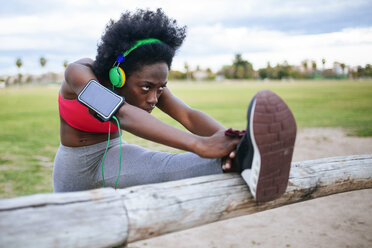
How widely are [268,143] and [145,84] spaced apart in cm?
104

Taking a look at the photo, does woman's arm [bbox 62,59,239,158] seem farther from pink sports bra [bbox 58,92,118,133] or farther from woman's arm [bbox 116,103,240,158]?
pink sports bra [bbox 58,92,118,133]

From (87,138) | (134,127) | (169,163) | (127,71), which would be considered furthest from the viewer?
(87,138)

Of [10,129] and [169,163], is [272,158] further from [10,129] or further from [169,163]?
[10,129]

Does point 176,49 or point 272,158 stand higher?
point 176,49

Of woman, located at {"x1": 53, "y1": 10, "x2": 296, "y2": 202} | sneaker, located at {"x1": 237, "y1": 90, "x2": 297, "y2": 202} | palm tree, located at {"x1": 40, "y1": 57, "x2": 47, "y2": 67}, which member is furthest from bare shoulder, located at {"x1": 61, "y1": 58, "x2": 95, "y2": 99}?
palm tree, located at {"x1": 40, "y1": 57, "x2": 47, "y2": 67}

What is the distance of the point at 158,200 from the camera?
63.2 inches

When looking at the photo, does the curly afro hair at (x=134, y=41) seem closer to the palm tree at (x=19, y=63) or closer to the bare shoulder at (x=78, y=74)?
the bare shoulder at (x=78, y=74)

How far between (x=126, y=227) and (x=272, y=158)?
0.76m

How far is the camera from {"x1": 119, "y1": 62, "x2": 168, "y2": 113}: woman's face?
90.6 inches

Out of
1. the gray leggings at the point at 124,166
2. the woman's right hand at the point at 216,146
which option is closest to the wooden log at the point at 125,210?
the woman's right hand at the point at 216,146

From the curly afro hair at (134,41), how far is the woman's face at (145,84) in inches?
1.6

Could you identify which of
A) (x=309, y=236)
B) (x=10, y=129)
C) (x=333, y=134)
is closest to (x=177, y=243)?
(x=309, y=236)

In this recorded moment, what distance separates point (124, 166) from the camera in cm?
228

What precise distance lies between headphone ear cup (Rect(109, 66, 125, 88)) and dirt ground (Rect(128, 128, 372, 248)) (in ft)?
6.25
